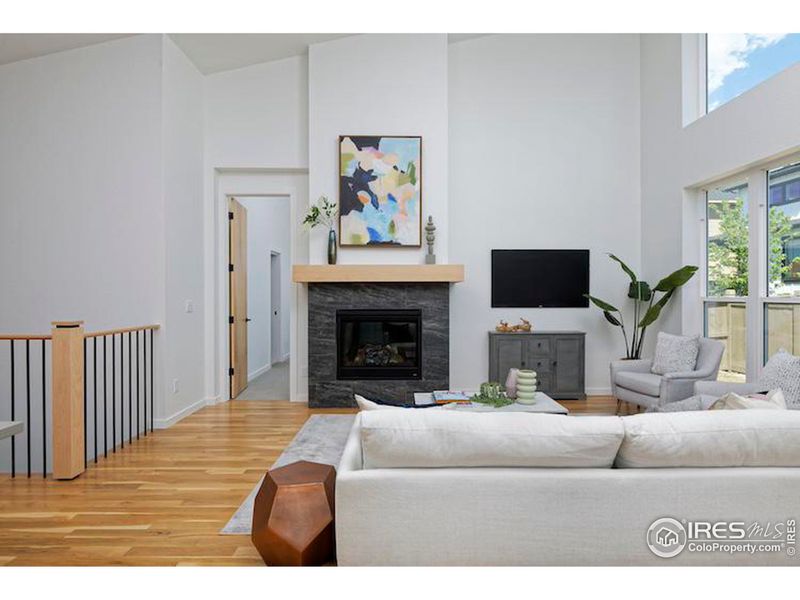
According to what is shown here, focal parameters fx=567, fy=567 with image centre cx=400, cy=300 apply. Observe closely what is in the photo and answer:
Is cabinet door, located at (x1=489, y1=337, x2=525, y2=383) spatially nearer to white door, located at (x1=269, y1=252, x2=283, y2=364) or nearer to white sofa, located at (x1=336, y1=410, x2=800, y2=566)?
white sofa, located at (x1=336, y1=410, x2=800, y2=566)

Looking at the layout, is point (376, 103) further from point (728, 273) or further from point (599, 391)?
point (599, 391)

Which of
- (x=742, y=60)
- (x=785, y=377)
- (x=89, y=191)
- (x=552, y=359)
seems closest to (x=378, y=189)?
(x=552, y=359)

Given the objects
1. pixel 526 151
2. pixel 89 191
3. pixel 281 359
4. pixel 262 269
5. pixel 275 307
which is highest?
pixel 526 151

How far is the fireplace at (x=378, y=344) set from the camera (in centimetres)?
601

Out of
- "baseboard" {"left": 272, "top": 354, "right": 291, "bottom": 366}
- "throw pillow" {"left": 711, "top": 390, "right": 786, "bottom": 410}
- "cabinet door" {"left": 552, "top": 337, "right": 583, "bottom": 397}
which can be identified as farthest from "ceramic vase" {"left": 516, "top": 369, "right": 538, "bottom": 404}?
"baseboard" {"left": 272, "top": 354, "right": 291, "bottom": 366}

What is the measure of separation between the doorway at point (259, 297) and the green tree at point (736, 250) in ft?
15.2

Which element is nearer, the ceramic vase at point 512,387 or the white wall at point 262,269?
the ceramic vase at point 512,387

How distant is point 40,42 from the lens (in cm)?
486

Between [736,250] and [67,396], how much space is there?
220 inches

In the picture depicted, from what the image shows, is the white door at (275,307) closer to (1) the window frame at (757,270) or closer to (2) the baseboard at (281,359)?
(2) the baseboard at (281,359)

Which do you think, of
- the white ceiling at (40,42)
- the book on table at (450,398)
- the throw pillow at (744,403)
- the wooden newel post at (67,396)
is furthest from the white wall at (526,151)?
the throw pillow at (744,403)

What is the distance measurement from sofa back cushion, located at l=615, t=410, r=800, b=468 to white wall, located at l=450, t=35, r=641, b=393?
456cm
